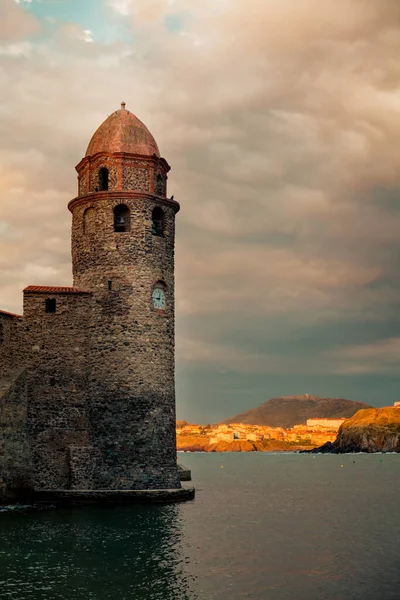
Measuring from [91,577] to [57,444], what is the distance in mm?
10946

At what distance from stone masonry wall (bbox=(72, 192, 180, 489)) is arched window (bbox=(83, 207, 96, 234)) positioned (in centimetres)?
19

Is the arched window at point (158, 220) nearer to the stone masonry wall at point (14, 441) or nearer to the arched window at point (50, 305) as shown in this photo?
the arched window at point (50, 305)

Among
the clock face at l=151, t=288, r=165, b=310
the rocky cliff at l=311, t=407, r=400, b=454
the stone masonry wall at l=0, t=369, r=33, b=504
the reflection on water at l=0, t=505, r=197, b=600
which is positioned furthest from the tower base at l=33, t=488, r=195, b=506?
the rocky cliff at l=311, t=407, r=400, b=454

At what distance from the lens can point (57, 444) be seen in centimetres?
2558

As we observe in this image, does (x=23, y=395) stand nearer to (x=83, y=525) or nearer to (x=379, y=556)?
(x=83, y=525)

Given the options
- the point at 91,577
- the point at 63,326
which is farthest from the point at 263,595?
the point at 63,326

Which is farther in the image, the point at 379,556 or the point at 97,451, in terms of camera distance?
the point at 97,451

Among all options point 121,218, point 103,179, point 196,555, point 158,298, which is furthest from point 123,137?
point 196,555

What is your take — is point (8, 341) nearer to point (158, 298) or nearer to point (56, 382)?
point (56, 382)

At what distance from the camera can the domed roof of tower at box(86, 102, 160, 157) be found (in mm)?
27875

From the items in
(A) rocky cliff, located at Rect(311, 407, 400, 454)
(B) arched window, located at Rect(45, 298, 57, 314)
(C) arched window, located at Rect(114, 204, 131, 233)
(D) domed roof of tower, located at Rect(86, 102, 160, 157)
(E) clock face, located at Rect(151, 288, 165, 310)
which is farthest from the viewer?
(A) rocky cliff, located at Rect(311, 407, 400, 454)

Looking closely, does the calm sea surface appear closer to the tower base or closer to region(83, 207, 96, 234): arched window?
the tower base

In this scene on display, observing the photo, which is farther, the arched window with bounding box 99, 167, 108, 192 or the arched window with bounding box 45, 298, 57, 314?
the arched window with bounding box 99, 167, 108, 192

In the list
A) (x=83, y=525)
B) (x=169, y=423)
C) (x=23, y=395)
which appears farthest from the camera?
(x=169, y=423)
